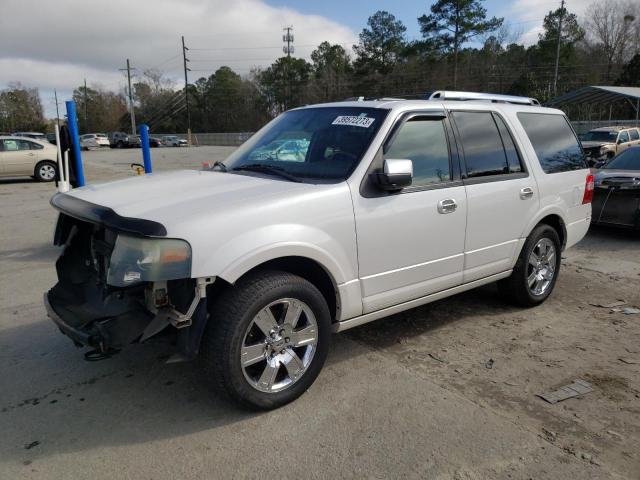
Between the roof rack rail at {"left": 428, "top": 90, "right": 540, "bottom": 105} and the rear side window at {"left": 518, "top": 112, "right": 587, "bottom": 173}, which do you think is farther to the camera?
the rear side window at {"left": 518, "top": 112, "right": 587, "bottom": 173}

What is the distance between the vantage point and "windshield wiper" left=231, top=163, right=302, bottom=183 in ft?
11.6

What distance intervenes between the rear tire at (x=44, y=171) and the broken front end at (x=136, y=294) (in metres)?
16.3

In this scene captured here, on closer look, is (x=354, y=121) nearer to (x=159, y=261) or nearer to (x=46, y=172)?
(x=159, y=261)

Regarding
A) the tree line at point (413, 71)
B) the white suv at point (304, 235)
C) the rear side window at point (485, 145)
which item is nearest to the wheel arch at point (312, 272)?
the white suv at point (304, 235)

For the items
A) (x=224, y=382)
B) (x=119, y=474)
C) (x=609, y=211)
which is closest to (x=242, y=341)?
(x=224, y=382)

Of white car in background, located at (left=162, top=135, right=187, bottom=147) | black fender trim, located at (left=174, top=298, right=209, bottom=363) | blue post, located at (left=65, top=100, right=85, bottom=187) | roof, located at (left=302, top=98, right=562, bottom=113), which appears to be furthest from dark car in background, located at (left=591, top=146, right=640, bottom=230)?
white car in background, located at (left=162, top=135, right=187, bottom=147)

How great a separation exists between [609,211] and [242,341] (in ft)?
24.0

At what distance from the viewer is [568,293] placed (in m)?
5.53

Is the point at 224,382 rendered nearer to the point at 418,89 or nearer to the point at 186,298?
the point at 186,298

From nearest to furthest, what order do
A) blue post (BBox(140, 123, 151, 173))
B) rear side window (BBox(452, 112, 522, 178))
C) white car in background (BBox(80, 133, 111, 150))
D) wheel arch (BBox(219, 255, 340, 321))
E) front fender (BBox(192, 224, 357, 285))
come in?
front fender (BBox(192, 224, 357, 285)) < wheel arch (BBox(219, 255, 340, 321)) < rear side window (BBox(452, 112, 522, 178)) < blue post (BBox(140, 123, 151, 173)) < white car in background (BBox(80, 133, 111, 150))

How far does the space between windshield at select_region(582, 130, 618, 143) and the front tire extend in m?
21.4

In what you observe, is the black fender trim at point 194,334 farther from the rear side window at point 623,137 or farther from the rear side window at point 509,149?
the rear side window at point 623,137

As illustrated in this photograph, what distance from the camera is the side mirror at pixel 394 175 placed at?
334 centimetres

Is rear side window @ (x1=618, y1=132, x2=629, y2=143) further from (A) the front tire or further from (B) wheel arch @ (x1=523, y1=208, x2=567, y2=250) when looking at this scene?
(A) the front tire
